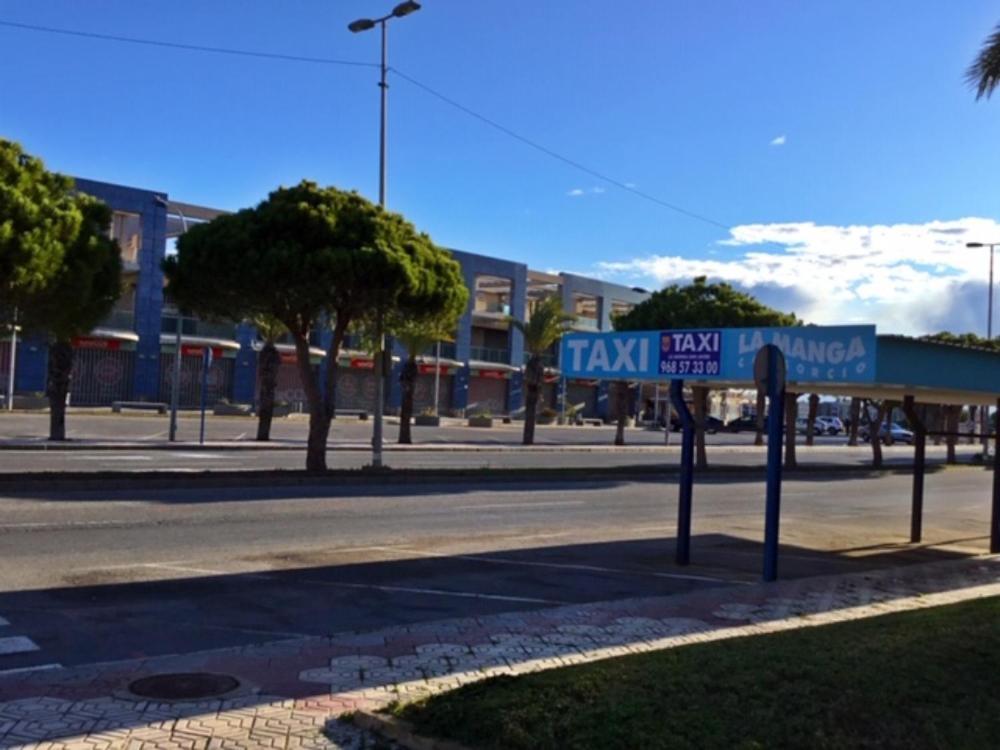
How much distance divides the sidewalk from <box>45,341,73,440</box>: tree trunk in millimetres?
24468

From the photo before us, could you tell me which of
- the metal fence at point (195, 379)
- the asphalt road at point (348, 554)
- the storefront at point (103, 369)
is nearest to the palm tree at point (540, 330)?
the metal fence at point (195, 379)

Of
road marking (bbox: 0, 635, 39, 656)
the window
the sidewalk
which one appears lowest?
road marking (bbox: 0, 635, 39, 656)

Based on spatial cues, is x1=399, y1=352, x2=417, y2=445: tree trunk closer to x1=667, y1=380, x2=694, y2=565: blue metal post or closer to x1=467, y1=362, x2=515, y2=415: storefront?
x1=667, y1=380, x2=694, y2=565: blue metal post

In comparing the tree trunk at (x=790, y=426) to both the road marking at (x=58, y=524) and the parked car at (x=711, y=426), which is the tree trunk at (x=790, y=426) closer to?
the road marking at (x=58, y=524)

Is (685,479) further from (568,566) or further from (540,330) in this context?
(540,330)

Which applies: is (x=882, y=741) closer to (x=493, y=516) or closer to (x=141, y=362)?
(x=493, y=516)

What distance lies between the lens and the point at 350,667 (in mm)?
6777

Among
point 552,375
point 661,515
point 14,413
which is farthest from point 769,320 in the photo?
point 552,375

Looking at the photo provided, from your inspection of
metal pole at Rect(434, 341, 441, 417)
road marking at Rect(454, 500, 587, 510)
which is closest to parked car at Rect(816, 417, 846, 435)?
metal pole at Rect(434, 341, 441, 417)

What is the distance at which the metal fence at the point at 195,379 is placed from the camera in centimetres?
5403

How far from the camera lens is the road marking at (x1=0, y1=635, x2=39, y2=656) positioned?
22.8 ft

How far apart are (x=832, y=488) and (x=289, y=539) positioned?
18030 millimetres

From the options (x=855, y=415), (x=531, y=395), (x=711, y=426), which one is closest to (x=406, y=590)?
(x=531, y=395)

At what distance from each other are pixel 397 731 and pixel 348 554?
673 centimetres
